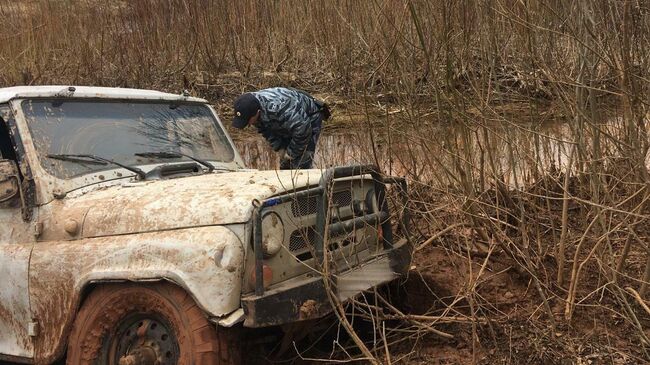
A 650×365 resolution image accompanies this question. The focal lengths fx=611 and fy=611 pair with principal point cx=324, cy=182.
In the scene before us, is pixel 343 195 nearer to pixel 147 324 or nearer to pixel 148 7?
pixel 147 324

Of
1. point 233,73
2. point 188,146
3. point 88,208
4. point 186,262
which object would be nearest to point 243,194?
point 186,262

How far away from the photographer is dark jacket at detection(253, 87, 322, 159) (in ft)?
18.0

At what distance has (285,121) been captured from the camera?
5496 mm

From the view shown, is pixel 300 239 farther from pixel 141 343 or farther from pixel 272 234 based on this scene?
pixel 141 343

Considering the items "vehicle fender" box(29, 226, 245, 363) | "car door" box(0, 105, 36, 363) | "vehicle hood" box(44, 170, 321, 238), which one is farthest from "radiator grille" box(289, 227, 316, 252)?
"car door" box(0, 105, 36, 363)

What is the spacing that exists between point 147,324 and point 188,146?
5.05 feet

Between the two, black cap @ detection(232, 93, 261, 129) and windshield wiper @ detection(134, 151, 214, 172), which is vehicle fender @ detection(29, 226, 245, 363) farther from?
black cap @ detection(232, 93, 261, 129)

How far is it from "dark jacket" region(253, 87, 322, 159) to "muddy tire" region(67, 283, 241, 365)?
2.50 metres

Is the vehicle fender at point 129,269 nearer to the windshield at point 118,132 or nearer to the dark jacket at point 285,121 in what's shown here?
the windshield at point 118,132

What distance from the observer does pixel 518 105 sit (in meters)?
5.14

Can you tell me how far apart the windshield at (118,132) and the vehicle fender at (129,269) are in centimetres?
56

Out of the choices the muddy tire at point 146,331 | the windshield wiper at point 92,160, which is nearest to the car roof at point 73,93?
the windshield wiper at point 92,160

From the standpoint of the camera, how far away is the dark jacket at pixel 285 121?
5477 mm

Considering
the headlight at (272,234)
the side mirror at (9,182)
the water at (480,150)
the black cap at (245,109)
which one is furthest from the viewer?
the black cap at (245,109)
